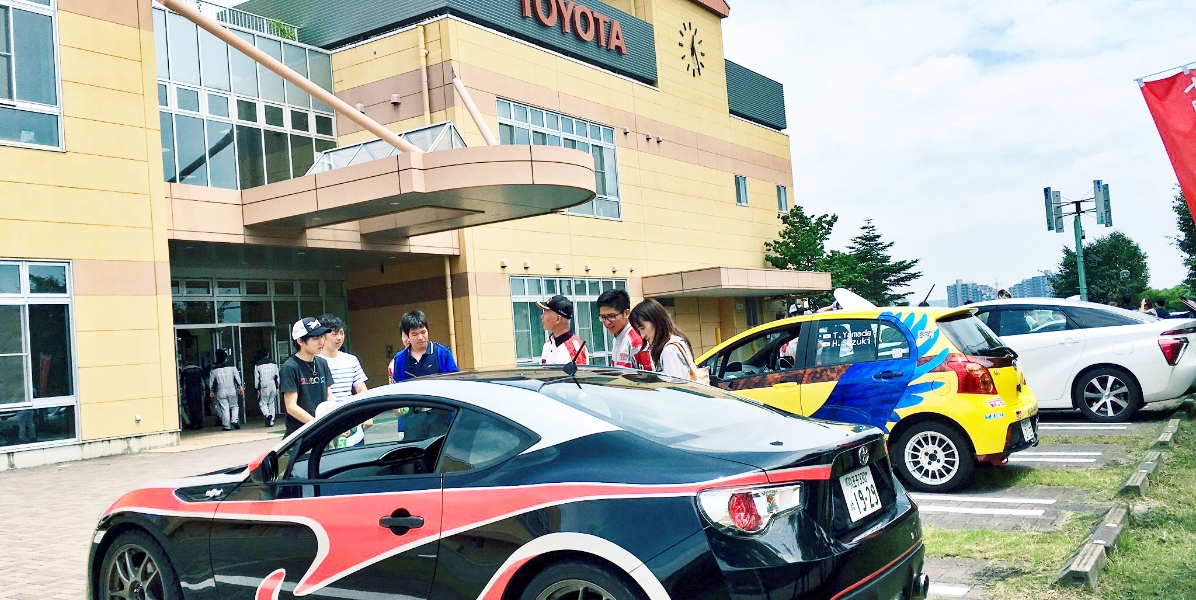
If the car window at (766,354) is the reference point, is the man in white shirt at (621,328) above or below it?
above

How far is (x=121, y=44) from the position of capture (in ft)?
51.8

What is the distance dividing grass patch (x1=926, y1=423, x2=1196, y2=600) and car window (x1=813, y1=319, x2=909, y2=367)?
1.74 m

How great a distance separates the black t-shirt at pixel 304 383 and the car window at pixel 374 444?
2.08 metres

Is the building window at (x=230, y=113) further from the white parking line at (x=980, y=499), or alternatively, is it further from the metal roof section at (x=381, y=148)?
the white parking line at (x=980, y=499)

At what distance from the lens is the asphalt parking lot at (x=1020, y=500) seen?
207 inches

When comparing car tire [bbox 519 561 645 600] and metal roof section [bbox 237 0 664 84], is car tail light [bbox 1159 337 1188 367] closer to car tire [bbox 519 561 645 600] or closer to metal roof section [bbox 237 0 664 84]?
car tire [bbox 519 561 645 600]

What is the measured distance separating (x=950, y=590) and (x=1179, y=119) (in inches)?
137

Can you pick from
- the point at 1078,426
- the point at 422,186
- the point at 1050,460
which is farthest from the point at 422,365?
the point at 422,186

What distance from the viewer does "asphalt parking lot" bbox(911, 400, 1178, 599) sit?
17.3 ft

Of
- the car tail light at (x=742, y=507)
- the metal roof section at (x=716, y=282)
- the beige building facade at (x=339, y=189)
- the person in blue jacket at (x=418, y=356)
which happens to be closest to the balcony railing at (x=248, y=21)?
the beige building facade at (x=339, y=189)

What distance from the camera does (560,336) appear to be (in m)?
7.57

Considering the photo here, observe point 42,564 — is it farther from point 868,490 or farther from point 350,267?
point 350,267

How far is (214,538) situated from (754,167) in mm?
32405

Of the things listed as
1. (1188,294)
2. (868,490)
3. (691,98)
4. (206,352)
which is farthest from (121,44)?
(1188,294)
